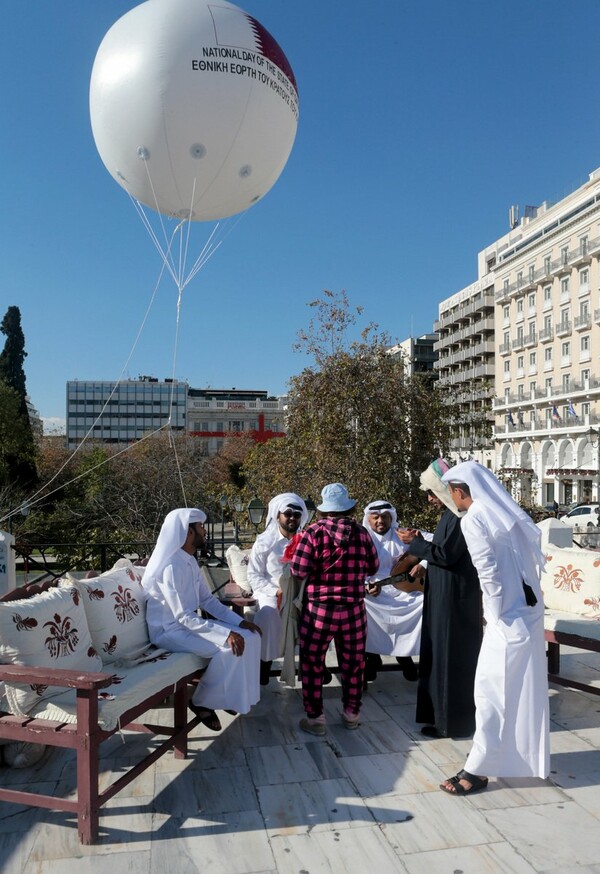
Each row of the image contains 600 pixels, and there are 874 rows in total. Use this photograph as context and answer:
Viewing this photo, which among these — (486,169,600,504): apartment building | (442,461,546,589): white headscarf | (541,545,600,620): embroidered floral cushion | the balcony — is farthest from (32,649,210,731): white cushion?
the balcony

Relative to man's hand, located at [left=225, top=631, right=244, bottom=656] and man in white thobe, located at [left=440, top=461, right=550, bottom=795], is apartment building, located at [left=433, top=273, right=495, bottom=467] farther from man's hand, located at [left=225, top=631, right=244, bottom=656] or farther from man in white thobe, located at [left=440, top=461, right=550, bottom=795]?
man in white thobe, located at [left=440, top=461, right=550, bottom=795]

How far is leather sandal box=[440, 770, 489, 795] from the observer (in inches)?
134

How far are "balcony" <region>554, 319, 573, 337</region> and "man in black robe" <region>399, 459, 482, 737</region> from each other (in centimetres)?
5241

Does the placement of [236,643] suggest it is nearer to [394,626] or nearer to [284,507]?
[284,507]

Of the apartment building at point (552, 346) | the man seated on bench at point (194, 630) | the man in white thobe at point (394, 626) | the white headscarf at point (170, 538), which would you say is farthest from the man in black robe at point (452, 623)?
the apartment building at point (552, 346)

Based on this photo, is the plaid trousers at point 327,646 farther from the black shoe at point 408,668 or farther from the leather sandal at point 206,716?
the black shoe at point 408,668

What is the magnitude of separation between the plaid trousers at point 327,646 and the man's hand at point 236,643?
51cm

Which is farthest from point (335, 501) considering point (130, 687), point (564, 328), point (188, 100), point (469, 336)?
point (469, 336)

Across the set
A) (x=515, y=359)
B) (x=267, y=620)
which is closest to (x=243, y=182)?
(x=267, y=620)

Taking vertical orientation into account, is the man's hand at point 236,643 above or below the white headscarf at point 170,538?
below

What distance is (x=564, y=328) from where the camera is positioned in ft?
171

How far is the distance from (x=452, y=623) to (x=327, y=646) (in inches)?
32.6

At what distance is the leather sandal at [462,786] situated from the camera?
11.1 ft

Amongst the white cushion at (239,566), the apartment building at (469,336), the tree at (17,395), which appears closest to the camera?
the white cushion at (239,566)
